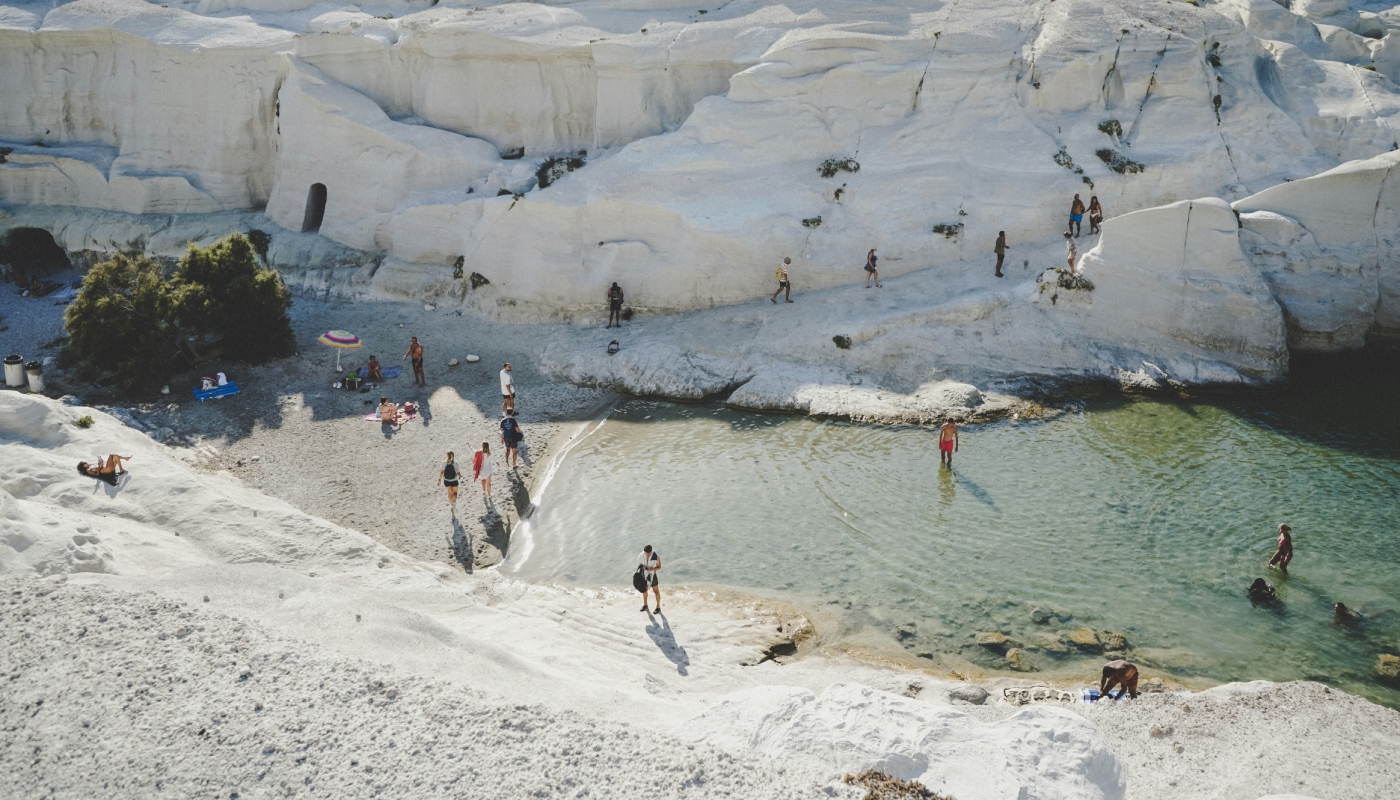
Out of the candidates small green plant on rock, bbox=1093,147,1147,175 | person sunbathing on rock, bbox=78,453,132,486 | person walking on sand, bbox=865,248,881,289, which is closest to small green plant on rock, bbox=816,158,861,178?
person walking on sand, bbox=865,248,881,289

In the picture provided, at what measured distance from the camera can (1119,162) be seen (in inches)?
947

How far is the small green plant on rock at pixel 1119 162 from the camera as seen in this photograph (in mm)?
23797

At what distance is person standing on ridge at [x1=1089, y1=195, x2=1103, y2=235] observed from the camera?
2333 centimetres

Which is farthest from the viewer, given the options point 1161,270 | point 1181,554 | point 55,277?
point 55,277

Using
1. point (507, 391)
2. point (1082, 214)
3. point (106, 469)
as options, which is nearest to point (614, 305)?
point (507, 391)

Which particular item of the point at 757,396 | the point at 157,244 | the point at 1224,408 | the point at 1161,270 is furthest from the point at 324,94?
the point at 1224,408

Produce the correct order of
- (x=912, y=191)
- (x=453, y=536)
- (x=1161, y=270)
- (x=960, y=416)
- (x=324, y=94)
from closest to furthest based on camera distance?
1. (x=453, y=536)
2. (x=960, y=416)
3. (x=1161, y=270)
4. (x=912, y=191)
5. (x=324, y=94)

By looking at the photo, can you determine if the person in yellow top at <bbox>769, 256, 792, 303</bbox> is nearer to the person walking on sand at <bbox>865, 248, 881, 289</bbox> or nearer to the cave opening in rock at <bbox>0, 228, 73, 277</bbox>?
the person walking on sand at <bbox>865, 248, 881, 289</bbox>

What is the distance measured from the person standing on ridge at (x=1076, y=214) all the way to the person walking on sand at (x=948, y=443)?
328 inches

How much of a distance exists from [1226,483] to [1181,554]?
2920mm

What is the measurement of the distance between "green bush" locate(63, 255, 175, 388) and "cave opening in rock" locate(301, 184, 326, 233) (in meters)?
7.64

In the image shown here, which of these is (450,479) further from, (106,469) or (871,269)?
(871,269)

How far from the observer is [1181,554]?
15.2 meters

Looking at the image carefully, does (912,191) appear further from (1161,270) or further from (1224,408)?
(1224,408)
